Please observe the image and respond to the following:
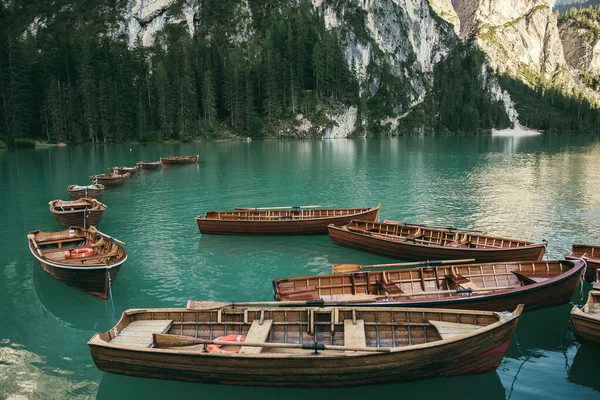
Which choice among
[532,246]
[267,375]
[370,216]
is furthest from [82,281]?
[532,246]

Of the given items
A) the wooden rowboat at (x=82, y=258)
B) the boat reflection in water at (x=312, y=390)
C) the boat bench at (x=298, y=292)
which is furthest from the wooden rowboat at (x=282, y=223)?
the boat reflection in water at (x=312, y=390)

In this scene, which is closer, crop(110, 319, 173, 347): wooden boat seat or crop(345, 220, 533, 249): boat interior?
crop(110, 319, 173, 347): wooden boat seat

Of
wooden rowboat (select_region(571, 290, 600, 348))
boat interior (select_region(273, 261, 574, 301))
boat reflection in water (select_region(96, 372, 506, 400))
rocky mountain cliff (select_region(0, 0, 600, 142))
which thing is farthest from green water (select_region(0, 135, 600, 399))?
rocky mountain cliff (select_region(0, 0, 600, 142))

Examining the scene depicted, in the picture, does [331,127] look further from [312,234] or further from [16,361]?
[16,361]

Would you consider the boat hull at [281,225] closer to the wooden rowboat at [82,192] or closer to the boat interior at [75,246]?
the boat interior at [75,246]

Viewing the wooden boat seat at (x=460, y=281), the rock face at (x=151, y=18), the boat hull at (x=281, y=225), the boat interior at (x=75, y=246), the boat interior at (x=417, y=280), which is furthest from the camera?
the rock face at (x=151, y=18)

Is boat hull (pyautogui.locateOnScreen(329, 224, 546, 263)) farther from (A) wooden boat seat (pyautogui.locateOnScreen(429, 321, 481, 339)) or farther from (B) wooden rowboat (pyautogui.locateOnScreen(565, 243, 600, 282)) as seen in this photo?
(A) wooden boat seat (pyautogui.locateOnScreen(429, 321, 481, 339))
